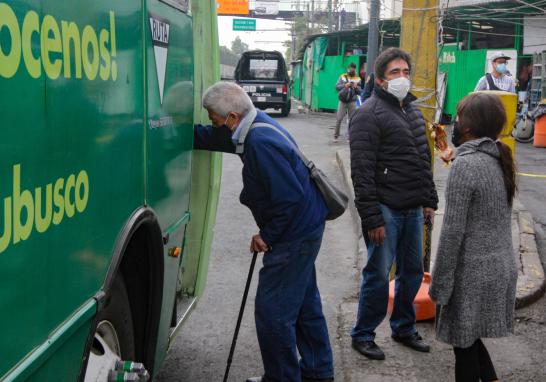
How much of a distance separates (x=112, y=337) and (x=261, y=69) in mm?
25270

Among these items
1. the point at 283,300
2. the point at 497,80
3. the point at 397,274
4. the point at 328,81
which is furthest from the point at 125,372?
the point at 328,81

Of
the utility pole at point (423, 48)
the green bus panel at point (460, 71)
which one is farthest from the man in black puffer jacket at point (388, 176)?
the green bus panel at point (460, 71)

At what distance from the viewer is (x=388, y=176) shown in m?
4.24

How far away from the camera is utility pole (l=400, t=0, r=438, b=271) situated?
5.32m

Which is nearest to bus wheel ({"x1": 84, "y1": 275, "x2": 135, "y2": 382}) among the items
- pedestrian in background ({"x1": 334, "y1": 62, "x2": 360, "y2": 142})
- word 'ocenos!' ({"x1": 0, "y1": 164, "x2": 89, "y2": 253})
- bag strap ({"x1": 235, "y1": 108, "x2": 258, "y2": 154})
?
word 'ocenos!' ({"x1": 0, "y1": 164, "x2": 89, "y2": 253})

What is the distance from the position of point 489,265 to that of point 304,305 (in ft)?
3.69

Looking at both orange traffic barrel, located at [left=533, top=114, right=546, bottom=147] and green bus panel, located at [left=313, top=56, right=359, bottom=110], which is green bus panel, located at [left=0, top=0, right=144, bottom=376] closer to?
orange traffic barrel, located at [left=533, top=114, right=546, bottom=147]

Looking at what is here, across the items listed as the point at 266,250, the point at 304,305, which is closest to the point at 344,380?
the point at 304,305

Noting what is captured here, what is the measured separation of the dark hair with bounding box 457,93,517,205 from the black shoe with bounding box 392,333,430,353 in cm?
155

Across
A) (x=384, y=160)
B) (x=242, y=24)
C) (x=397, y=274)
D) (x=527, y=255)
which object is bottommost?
(x=527, y=255)

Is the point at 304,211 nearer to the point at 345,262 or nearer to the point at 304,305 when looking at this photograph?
the point at 304,305

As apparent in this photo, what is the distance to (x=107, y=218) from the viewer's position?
93.7 inches

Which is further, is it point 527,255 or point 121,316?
point 527,255

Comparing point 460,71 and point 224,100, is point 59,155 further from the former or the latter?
point 460,71
